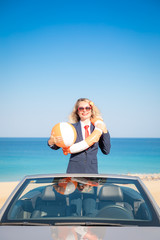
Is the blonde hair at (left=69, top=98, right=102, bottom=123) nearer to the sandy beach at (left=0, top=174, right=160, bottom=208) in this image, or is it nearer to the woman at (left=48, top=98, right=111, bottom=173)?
the woman at (left=48, top=98, right=111, bottom=173)

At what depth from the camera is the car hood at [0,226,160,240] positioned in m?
2.08

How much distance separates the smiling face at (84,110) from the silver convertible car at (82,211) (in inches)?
53.5

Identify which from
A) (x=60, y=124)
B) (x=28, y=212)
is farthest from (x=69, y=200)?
(x=60, y=124)

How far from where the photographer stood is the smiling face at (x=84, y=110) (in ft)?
13.9

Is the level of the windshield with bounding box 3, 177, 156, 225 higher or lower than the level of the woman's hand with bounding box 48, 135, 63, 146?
lower

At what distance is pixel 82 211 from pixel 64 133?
1.33 meters

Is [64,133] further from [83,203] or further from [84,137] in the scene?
[83,203]

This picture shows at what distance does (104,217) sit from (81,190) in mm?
445

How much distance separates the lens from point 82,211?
2.82 meters

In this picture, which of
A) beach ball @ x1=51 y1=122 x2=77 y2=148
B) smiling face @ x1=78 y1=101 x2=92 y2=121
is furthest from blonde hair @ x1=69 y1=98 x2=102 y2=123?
beach ball @ x1=51 y1=122 x2=77 y2=148

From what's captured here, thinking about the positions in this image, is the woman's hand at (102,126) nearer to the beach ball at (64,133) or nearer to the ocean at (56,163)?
the beach ball at (64,133)

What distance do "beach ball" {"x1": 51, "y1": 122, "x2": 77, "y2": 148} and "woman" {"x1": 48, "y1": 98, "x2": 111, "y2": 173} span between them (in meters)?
0.06

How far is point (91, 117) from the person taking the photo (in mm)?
4445

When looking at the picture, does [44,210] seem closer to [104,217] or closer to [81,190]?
[81,190]
